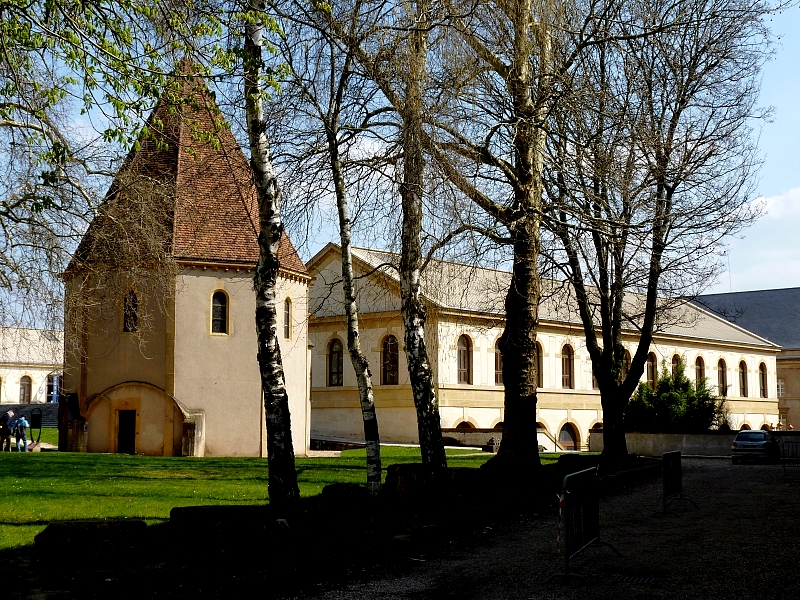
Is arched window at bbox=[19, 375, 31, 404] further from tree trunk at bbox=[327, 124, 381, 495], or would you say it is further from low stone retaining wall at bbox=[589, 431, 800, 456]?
tree trunk at bbox=[327, 124, 381, 495]

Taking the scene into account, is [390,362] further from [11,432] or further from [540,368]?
[11,432]

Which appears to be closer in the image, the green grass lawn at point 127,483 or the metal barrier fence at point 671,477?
the green grass lawn at point 127,483

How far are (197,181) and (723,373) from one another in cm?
5860

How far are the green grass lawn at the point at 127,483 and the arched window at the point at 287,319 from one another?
7.28 meters

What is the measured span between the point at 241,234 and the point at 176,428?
26.2ft

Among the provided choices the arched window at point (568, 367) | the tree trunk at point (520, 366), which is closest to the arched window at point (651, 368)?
the arched window at point (568, 367)

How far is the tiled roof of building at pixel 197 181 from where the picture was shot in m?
12.4

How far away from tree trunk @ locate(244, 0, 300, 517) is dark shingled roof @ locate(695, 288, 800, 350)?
7073cm

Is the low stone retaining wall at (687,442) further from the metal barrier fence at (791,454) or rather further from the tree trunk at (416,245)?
the tree trunk at (416,245)

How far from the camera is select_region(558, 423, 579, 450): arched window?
5419 cm

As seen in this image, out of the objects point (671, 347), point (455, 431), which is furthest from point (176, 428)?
point (671, 347)

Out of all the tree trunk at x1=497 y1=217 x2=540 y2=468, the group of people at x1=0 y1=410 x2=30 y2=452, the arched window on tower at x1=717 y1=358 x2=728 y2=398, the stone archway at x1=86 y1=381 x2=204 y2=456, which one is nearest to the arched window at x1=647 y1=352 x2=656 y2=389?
the arched window on tower at x1=717 y1=358 x2=728 y2=398

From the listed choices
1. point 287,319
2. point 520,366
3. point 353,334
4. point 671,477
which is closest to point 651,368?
point 287,319

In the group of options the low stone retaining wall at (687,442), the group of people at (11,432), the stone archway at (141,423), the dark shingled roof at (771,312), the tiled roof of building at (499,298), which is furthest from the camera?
the dark shingled roof at (771,312)
